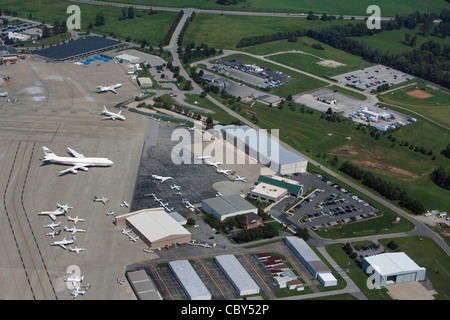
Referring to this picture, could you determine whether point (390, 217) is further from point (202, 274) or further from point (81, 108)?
point (81, 108)


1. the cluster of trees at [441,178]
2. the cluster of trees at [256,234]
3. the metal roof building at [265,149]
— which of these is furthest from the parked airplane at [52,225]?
the cluster of trees at [441,178]

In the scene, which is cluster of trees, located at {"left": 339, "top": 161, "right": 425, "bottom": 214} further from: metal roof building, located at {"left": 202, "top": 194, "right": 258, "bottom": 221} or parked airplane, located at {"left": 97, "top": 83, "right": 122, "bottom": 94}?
parked airplane, located at {"left": 97, "top": 83, "right": 122, "bottom": 94}

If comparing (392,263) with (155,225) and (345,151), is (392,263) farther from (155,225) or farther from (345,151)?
(345,151)

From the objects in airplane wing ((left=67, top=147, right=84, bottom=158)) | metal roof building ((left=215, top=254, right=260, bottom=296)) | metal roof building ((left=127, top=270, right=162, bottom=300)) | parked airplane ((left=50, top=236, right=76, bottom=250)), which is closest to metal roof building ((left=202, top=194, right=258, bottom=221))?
metal roof building ((left=215, top=254, right=260, bottom=296))

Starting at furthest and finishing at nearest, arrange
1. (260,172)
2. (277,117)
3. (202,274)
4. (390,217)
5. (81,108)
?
(277,117) < (81,108) < (260,172) < (390,217) < (202,274)

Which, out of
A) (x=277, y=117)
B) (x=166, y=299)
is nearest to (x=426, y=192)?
(x=277, y=117)

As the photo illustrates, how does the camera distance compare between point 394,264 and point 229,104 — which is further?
point 229,104

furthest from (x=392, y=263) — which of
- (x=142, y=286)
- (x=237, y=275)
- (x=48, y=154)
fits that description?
(x=48, y=154)
